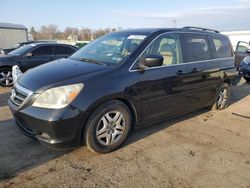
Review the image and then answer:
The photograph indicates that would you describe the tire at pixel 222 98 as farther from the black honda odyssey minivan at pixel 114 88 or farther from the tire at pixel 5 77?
the tire at pixel 5 77

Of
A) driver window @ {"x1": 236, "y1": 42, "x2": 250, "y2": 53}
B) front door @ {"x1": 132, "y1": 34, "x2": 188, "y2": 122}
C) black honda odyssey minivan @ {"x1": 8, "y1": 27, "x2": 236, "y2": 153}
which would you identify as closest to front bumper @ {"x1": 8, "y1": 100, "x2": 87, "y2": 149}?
black honda odyssey minivan @ {"x1": 8, "y1": 27, "x2": 236, "y2": 153}

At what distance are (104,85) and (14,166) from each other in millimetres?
1535

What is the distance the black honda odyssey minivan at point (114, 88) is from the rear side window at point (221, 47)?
364 mm

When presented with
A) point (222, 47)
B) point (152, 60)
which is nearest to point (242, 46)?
point (222, 47)

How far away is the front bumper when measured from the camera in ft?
11.0

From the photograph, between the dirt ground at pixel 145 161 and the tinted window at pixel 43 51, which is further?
the tinted window at pixel 43 51

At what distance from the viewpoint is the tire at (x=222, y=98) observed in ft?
20.2

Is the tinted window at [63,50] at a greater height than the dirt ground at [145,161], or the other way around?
the tinted window at [63,50]

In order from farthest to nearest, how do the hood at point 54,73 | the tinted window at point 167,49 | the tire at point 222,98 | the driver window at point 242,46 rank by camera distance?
the driver window at point 242,46 < the tire at point 222,98 < the tinted window at point 167,49 < the hood at point 54,73

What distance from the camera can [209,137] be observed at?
15.5 feet

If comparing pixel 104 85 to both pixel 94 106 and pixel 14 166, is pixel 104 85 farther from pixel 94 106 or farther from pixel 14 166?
pixel 14 166

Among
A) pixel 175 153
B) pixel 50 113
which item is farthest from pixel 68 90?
pixel 175 153

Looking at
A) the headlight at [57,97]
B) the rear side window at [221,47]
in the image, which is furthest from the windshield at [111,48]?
the rear side window at [221,47]

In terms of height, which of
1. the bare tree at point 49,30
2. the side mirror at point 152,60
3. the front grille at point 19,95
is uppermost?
the bare tree at point 49,30
